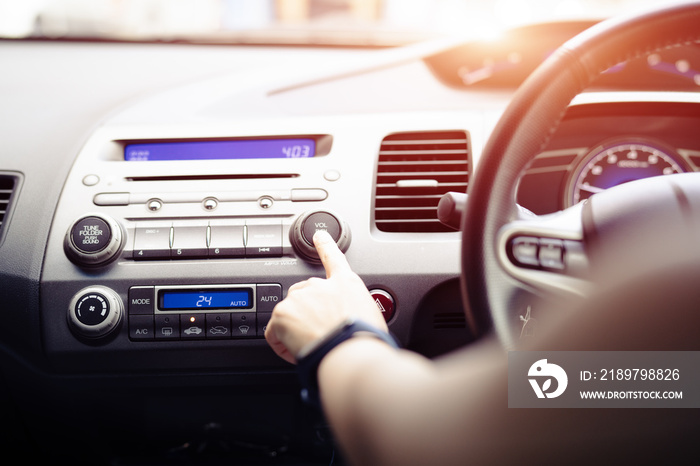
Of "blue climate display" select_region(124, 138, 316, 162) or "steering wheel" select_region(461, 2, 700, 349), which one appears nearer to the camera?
"steering wheel" select_region(461, 2, 700, 349)

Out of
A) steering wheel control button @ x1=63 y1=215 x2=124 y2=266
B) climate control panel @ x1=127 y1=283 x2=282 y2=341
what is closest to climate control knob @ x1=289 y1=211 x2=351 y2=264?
climate control panel @ x1=127 y1=283 x2=282 y2=341

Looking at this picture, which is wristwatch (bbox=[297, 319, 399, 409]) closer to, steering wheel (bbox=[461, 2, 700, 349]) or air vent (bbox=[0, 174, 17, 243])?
steering wheel (bbox=[461, 2, 700, 349])

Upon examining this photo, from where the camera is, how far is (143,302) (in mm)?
1416

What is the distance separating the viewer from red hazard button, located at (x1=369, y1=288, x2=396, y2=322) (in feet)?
4.67

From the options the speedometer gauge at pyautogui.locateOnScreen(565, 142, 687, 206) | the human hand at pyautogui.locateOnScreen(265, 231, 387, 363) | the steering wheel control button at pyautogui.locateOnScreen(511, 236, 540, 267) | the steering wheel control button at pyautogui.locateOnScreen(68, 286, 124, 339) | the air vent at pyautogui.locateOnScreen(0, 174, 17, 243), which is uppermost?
the speedometer gauge at pyautogui.locateOnScreen(565, 142, 687, 206)

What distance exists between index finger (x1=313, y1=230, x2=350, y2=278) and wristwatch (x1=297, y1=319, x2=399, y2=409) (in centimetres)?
27

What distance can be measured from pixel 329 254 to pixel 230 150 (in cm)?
50

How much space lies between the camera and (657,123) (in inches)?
62.1

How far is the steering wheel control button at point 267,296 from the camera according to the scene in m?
1.42

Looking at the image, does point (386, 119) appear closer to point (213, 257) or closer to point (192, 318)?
point (213, 257)

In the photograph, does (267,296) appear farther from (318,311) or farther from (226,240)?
(318,311)

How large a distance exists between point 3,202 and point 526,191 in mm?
1352
